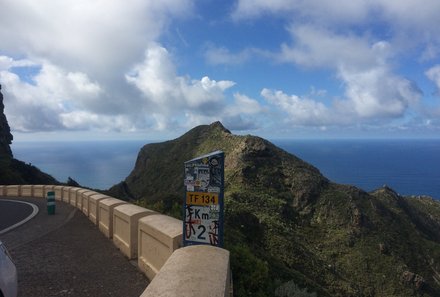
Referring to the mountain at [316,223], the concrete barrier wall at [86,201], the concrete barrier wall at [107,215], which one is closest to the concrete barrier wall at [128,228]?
the concrete barrier wall at [107,215]

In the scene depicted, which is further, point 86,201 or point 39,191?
point 39,191

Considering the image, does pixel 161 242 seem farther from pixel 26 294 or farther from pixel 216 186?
pixel 26 294

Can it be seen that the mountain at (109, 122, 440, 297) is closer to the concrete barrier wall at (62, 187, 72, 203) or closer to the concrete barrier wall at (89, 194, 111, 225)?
the concrete barrier wall at (62, 187, 72, 203)

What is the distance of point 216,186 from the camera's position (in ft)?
19.0

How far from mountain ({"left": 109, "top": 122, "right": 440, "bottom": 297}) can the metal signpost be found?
24.0 metres

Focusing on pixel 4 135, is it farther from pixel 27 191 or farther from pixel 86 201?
pixel 86 201

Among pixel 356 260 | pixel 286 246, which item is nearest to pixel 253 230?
pixel 286 246

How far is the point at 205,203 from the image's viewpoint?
19.1ft

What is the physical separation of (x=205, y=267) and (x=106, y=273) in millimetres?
4044

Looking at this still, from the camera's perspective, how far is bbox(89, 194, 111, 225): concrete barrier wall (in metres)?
12.5

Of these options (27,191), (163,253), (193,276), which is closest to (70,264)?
(163,253)

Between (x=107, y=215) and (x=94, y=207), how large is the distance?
266cm

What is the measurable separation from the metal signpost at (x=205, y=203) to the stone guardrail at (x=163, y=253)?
0.28 m

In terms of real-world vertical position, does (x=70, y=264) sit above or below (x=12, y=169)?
below
